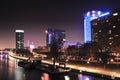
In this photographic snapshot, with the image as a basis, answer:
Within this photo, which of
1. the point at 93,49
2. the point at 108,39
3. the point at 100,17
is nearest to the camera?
the point at 93,49

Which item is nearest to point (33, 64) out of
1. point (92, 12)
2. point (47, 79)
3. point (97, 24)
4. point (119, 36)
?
point (47, 79)

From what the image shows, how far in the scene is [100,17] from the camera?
374 ft

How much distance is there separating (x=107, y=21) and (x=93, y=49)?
124 ft

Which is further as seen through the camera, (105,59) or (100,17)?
(100,17)

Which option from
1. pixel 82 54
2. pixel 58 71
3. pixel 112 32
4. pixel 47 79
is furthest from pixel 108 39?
pixel 47 79

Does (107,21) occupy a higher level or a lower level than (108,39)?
higher

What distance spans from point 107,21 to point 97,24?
11.3m

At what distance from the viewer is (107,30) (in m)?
106

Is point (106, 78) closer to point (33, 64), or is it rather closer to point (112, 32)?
point (33, 64)

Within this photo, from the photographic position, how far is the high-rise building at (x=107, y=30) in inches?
3880

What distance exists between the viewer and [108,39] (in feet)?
341

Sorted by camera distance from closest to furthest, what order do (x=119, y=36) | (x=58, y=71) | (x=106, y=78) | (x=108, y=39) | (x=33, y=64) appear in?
(x=106, y=78) → (x=58, y=71) → (x=33, y=64) → (x=119, y=36) → (x=108, y=39)

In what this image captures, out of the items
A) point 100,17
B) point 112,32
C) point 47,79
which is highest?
point 100,17

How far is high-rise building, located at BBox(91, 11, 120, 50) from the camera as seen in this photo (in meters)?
98.6
